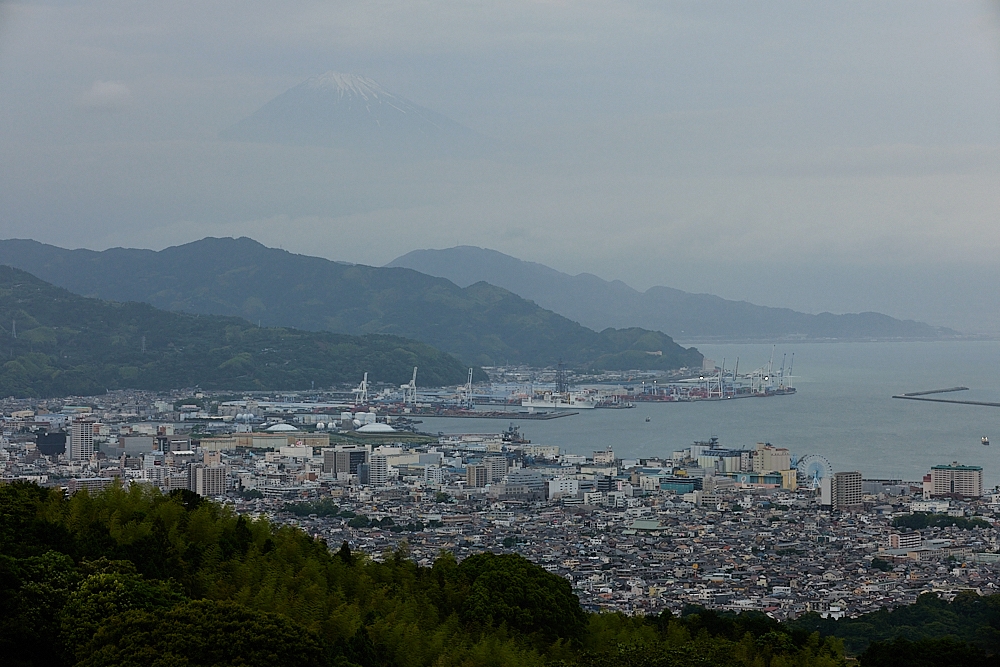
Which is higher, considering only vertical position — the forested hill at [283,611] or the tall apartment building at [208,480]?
the forested hill at [283,611]

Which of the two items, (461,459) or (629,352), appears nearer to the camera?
(461,459)

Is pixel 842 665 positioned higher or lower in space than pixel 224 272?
lower

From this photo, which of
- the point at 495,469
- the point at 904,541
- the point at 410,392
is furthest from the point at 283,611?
the point at 410,392

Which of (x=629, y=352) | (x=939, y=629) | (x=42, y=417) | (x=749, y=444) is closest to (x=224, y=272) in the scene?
(x=629, y=352)

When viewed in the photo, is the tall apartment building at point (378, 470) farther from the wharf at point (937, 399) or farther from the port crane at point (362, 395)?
the wharf at point (937, 399)

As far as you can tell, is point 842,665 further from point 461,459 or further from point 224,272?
point 224,272

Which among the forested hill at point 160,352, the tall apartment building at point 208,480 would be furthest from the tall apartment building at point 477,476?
the forested hill at point 160,352

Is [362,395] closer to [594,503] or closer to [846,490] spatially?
[594,503]
